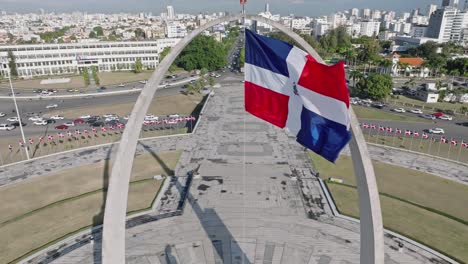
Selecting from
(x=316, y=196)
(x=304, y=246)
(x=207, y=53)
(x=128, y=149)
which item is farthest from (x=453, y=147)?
(x=207, y=53)

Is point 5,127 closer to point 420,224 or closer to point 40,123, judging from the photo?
point 40,123

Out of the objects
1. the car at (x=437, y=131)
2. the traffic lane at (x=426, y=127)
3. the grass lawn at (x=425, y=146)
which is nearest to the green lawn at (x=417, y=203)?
the grass lawn at (x=425, y=146)

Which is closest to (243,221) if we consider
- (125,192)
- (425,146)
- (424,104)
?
(125,192)

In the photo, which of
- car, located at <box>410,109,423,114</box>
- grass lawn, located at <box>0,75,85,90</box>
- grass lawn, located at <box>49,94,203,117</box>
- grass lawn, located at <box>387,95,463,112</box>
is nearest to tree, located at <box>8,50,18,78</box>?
grass lawn, located at <box>0,75,85,90</box>

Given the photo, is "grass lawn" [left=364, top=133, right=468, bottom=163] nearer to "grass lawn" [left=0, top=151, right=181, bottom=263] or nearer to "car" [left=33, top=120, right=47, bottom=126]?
"grass lawn" [left=0, top=151, right=181, bottom=263]

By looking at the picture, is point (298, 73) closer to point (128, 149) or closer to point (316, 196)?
point (128, 149)

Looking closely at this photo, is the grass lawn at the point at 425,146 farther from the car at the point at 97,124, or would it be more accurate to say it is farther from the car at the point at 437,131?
the car at the point at 97,124

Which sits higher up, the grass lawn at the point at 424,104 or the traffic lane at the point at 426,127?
the grass lawn at the point at 424,104
